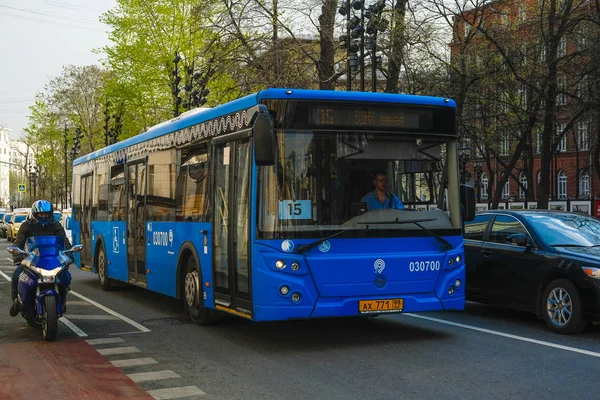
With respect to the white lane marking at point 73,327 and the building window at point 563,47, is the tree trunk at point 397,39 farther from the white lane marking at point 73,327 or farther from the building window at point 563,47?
the white lane marking at point 73,327

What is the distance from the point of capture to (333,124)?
9211mm

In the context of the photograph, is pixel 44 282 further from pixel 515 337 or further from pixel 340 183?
pixel 515 337

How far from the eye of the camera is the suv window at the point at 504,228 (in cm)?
1153

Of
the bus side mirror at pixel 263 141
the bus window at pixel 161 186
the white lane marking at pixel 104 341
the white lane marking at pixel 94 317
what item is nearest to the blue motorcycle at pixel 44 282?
the white lane marking at pixel 104 341

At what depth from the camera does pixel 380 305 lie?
364 inches

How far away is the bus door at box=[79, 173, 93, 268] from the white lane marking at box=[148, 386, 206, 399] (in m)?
11.6

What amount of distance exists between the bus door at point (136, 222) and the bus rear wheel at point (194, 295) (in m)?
2.50

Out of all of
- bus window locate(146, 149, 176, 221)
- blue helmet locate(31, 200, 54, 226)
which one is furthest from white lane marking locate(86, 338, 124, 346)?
bus window locate(146, 149, 176, 221)

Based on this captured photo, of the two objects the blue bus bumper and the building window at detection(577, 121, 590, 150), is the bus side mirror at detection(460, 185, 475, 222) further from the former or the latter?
the building window at detection(577, 121, 590, 150)

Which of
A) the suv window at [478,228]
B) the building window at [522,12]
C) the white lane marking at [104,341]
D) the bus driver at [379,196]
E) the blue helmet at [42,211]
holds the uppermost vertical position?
the building window at [522,12]

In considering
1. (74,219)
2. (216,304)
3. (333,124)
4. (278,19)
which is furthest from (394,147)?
(278,19)

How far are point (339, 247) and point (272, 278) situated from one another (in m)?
0.80

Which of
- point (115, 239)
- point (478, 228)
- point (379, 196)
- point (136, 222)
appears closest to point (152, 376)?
point (379, 196)

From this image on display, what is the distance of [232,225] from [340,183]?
1.47 m
